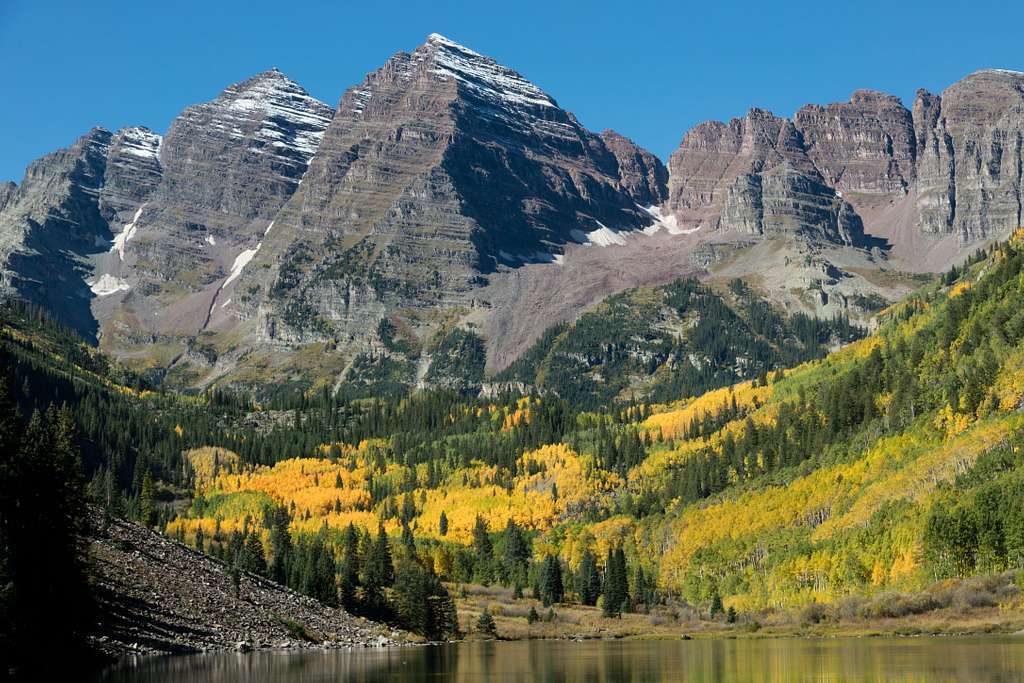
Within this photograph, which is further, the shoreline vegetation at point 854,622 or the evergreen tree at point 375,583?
the evergreen tree at point 375,583

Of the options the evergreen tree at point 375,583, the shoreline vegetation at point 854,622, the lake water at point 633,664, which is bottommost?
the lake water at point 633,664

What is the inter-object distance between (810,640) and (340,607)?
5760 cm

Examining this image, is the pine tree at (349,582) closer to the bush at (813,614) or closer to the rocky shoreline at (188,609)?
the rocky shoreline at (188,609)

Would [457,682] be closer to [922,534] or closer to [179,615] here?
[179,615]

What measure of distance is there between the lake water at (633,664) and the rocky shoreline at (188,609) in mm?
4326

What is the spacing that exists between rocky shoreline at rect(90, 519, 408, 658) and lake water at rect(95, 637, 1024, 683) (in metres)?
4.33

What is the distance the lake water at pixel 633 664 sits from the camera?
109125 millimetres

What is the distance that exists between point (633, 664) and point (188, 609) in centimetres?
4403

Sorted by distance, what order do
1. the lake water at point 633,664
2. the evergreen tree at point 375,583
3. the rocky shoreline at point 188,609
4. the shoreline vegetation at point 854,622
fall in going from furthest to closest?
the evergreen tree at point 375,583 → the shoreline vegetation at point 854,622 → the rocky shoreline at point 188,609 → the lake water at point 633,664

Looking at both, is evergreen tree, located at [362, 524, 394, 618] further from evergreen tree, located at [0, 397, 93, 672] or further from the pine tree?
evergreen tree, located at [0, 397, 93, 672]

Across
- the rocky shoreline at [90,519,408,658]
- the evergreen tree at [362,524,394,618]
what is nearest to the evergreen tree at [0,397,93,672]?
the rocky shoreline at [90,519,408,658]

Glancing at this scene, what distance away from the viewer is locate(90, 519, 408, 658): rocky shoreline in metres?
128

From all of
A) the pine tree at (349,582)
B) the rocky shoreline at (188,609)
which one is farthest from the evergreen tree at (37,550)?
the pine tree at (349,582)

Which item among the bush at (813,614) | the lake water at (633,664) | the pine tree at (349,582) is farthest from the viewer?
the bush at (813,614)
